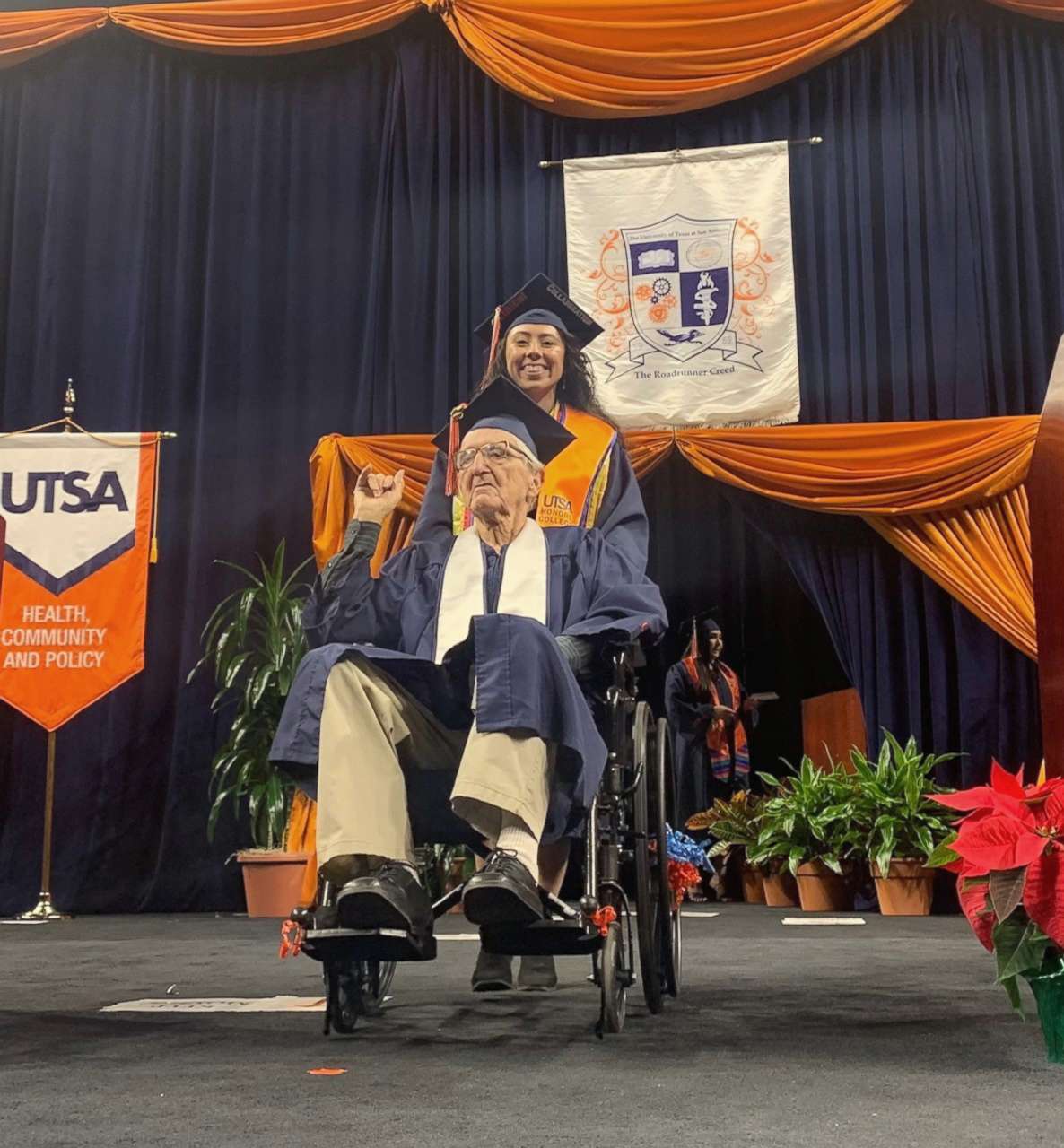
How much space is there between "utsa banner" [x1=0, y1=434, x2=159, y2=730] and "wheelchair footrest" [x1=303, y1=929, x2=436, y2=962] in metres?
3.23

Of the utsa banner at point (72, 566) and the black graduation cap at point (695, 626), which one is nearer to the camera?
the utsa banner at point (72, 566)

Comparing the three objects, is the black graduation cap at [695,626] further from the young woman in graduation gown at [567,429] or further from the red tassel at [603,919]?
the red tassel at [603,919]

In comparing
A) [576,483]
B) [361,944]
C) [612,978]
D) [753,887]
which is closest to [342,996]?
[361,944]

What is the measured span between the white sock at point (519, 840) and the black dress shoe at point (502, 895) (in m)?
0.02

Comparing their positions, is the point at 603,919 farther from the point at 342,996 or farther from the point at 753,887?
the point at 753,887

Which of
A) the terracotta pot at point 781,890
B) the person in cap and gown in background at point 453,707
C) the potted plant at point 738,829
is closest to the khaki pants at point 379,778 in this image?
the person in cap and gown in background at point 453,707

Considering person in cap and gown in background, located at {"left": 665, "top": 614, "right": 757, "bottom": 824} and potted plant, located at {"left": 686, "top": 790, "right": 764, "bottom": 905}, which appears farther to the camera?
person in cap and gown in background, located at {"left": 665, "top": 614, "right": 757, "bottom": 824}

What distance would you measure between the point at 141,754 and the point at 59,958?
212 centimetres

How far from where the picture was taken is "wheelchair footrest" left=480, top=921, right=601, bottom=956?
1.86 metres

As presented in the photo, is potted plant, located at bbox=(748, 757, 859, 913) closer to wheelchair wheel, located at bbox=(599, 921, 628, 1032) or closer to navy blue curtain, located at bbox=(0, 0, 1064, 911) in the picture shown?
navy blue curtain, located at bbox=(0, 0, 1064, 911)

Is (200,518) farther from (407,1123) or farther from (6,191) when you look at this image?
(407,1123)

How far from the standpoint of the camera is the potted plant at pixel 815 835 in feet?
15.3

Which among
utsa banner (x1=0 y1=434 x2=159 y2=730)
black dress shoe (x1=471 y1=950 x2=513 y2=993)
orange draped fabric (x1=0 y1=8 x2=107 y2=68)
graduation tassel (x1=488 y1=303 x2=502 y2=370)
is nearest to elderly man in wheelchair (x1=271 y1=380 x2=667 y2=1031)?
black dress shoe (x1=471 y1=950 x2=513 y2=993)

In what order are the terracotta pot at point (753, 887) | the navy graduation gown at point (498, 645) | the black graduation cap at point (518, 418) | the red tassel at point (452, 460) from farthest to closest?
the terracotta pot at point (753, 887) → the red tassel at point (452, 460) → the black graduation cap at point (518, 418) → the navy graduation gown at point (498, 645)
